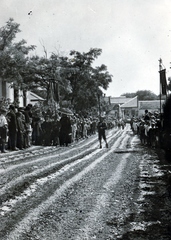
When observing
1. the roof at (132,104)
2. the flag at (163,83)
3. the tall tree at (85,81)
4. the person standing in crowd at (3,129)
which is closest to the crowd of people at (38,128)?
the person standing in crowd at (3,129)

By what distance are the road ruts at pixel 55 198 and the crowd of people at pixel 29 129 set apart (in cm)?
465

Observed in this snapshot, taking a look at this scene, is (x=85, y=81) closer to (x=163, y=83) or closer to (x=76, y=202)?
(x=163, y=83)

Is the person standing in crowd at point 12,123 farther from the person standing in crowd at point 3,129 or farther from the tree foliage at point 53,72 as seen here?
the tree foliage at point 53,72

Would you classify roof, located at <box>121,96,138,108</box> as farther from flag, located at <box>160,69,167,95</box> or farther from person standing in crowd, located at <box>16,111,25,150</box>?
person standing in crowd, located at <box>16,111,25,150</box>

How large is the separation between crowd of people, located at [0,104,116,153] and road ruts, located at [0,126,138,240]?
4.65 m

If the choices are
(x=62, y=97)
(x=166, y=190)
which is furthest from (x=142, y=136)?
(x=62, y=97)

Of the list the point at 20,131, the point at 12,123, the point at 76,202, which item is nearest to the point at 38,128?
the point at 20,131

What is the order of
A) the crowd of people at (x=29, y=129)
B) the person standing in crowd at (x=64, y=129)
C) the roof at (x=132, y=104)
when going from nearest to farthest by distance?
the crowd of people at (x=29, y=129) → the person standing in crowd at (x=64, y=129) → the roof at (x=132, y=104)

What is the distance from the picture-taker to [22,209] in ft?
20.0

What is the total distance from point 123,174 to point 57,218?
14.8 ft

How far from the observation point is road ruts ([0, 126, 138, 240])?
5156 mm

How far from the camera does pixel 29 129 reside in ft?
58.2

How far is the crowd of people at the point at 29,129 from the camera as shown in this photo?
1586cm

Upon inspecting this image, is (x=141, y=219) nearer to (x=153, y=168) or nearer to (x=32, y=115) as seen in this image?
(x=153, y=168)
